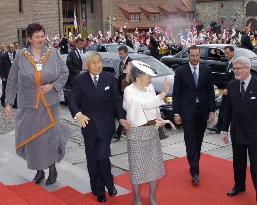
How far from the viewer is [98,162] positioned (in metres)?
4.92

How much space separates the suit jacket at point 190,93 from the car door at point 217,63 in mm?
7449

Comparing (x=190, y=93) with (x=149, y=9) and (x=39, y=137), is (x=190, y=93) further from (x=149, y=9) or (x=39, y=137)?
(x=149, y=9)

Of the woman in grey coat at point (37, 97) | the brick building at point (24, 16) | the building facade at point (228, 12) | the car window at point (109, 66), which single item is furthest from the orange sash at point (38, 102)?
the building facade at point (228, 12)

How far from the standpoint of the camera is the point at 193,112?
→ 5578 millimetres

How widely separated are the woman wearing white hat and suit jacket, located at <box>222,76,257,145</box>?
3.02 ft

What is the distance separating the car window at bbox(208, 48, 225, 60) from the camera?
1339cm

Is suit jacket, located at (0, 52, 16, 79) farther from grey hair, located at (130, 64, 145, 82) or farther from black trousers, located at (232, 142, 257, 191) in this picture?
black trousers, located at (232, 142, 257, 191)

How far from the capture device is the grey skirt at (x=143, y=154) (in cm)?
444

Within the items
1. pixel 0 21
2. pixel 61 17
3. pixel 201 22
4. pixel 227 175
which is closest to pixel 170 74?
pixel 227 175

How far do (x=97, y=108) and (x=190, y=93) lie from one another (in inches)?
57.6

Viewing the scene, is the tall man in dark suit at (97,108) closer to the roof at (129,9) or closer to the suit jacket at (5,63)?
the suit jacket at (5,63)

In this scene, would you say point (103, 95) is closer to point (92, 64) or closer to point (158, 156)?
point (92, 64)

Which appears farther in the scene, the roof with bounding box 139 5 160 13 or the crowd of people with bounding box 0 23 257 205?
the roof with bounding box 139 5 160 13

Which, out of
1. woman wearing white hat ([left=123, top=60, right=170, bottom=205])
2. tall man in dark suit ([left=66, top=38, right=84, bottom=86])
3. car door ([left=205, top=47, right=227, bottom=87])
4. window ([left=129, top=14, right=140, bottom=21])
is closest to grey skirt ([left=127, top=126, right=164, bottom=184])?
woman wearing white hat ([left=123, top=60, right=170, bottom=205])
